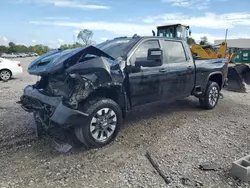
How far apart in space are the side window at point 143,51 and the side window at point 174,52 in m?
0.31

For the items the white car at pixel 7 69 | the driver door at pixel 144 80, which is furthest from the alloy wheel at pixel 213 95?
the white car at pixel 7 69

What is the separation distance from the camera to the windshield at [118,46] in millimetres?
4598

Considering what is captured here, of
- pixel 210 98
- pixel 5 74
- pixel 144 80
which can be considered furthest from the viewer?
pixel 5 74

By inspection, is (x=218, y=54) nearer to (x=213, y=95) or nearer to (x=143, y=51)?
(x=213, y=95)

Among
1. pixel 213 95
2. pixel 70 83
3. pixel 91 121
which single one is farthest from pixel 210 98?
pixel 70 83

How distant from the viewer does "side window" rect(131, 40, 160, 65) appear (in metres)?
4.52

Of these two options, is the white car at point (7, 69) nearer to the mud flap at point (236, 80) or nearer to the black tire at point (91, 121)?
the black tire at point (91, 121)

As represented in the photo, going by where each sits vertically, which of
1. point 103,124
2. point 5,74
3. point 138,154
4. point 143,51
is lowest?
point 138,154

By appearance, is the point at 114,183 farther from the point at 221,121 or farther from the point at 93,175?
the point at 221,121

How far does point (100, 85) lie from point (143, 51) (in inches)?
53.1

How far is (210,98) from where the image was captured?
644cm

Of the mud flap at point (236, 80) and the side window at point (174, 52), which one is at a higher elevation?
the side window at point (174, 52)

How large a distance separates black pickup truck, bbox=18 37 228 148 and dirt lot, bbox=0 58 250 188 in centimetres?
41

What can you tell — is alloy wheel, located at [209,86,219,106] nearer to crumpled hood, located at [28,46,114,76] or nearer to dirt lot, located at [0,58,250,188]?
dirt lot, located at [0,58,250,188]
